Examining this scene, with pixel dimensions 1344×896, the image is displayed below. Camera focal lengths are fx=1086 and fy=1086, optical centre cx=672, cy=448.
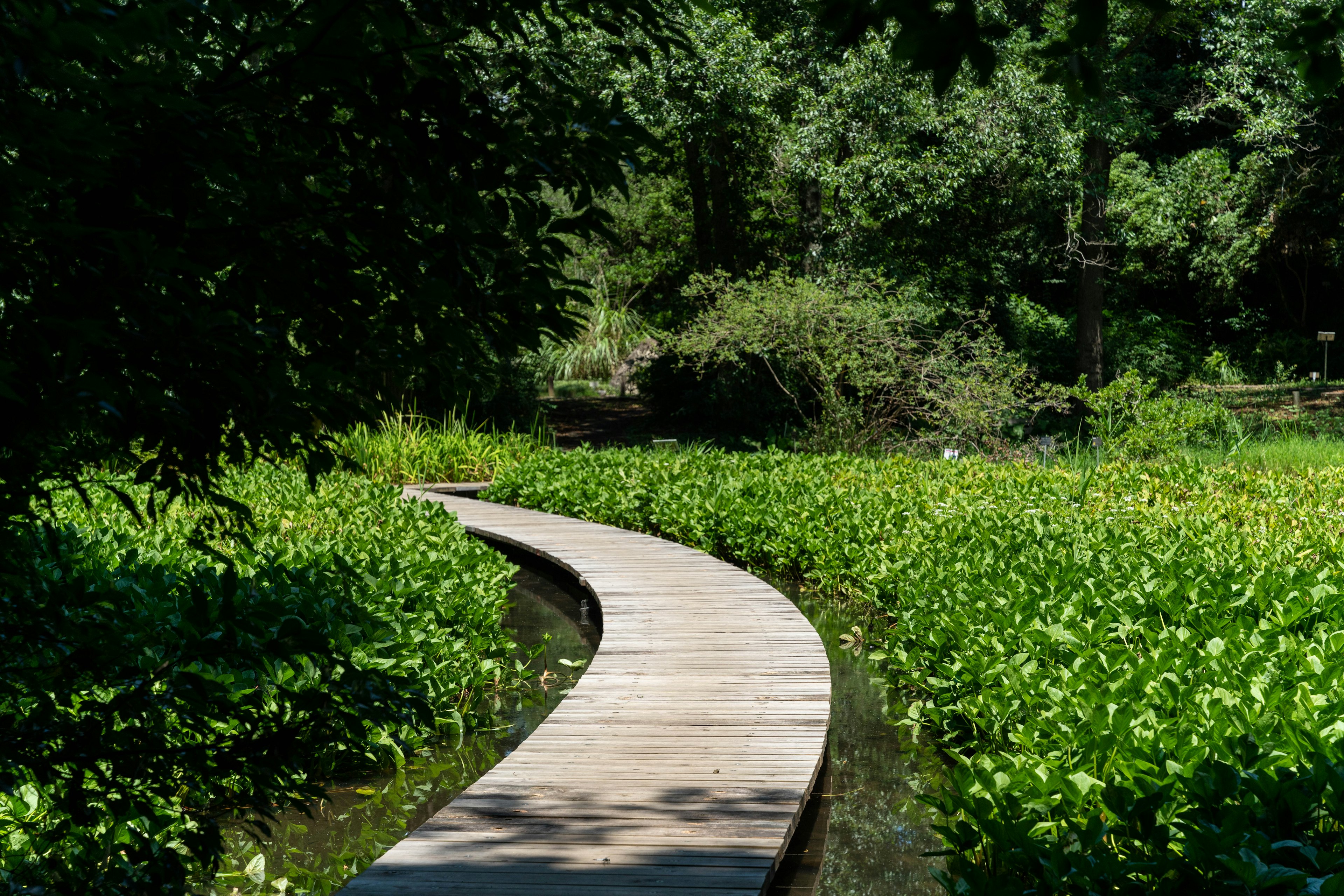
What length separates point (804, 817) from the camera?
4.39 meters

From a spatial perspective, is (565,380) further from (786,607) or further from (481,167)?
(481,167)

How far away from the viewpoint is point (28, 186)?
1.44 metres

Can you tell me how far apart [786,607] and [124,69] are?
222 inches

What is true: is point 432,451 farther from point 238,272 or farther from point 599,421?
point 238,272

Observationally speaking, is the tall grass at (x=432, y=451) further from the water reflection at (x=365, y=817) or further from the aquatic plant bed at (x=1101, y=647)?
the water reflection at (x=365, y=817)

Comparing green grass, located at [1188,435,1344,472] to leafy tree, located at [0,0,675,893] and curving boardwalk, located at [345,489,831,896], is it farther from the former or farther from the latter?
leafy tree, located at [0,0,675,893]

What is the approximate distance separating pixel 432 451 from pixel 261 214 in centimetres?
1273

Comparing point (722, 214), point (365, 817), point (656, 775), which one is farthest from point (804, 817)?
point (722, 214)

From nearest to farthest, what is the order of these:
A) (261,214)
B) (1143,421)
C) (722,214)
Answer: (261,214), (1143,421), (722,214)

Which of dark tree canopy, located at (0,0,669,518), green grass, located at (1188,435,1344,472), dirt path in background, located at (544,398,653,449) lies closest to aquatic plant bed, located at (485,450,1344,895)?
green grass, located at (1188,435,1344,472)

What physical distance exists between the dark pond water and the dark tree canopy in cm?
238

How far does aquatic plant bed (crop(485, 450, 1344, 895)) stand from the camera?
257 cm

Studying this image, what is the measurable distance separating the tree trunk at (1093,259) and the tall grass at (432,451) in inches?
427

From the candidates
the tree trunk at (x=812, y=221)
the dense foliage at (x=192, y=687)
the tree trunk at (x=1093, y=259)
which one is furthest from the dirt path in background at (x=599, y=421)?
the dense foliage at (x=192, y=687)
